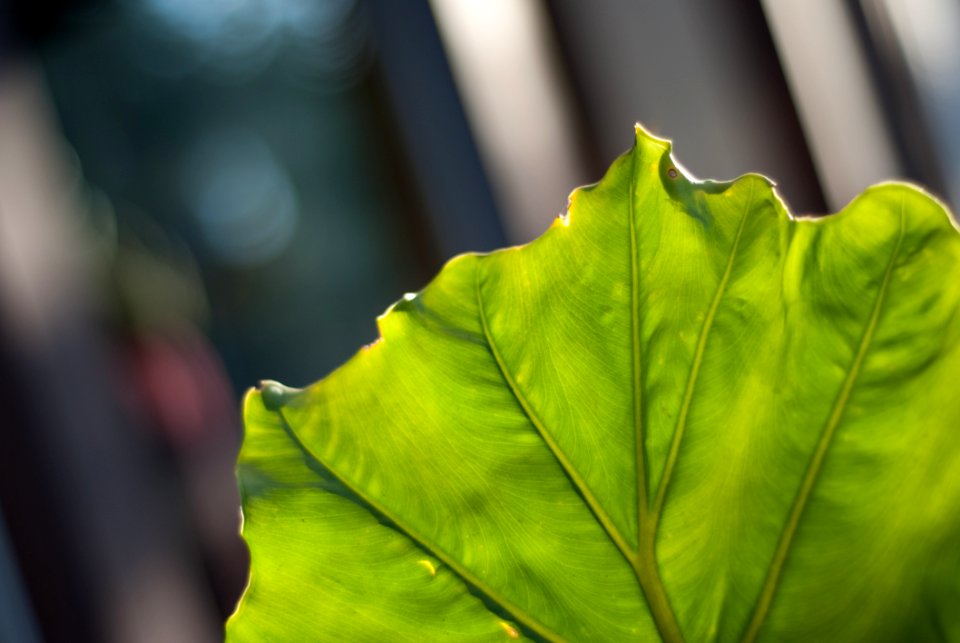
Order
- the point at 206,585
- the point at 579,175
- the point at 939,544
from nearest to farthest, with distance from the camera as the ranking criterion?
1. the point at 939,544
2. the point at 579,175
3. the point at 206,585

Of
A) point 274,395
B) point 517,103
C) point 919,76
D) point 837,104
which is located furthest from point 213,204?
point 274,395

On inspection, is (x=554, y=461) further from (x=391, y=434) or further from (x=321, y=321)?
(x=321, y=321)

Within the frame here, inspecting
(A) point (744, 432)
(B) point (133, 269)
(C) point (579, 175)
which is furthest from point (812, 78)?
(B) point (133, 269)

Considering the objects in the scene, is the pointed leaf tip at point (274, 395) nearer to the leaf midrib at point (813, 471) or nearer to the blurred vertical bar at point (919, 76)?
the leaf midrib at point (813, 471)

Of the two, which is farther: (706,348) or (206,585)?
(206,585)

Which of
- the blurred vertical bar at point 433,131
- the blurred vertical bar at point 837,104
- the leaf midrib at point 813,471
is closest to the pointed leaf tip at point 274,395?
the leaf midrib at point 813,471

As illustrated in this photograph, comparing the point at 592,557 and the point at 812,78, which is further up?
the point at 812,78

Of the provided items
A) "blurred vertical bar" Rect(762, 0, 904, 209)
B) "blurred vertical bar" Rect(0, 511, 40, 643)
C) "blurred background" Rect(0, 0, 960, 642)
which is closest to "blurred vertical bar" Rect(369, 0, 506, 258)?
"blurred background" Rect(0, 0, 960, 642)
